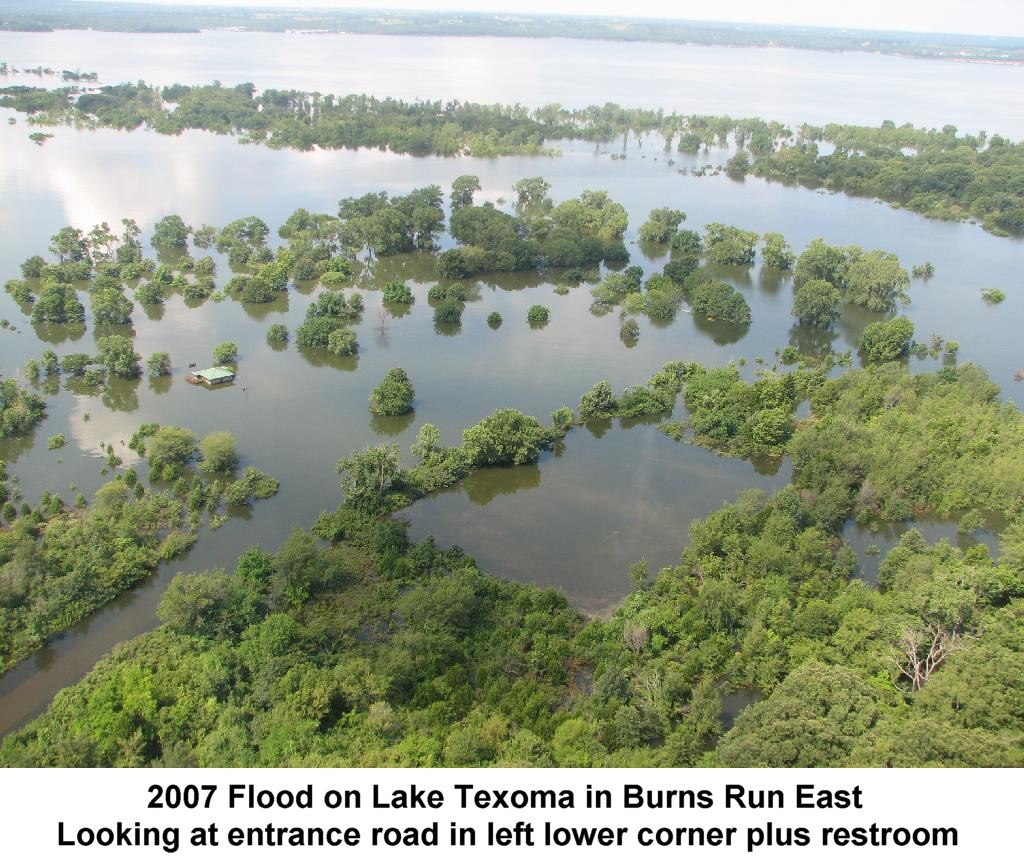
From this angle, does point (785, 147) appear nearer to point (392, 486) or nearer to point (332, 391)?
point (332, 391)

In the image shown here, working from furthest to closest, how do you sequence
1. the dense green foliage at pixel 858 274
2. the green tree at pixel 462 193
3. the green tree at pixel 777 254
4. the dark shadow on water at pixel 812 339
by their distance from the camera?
the green tree at pixel 462 193 → the green tree at pixel 777 254 → the dense green foliage at pixel 858 274 → the dark shadow on water at pixel 812 339

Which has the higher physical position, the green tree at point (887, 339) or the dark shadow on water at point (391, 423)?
the green tree at point (887, 339)

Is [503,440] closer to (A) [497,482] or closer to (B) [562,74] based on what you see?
(A) [497,482]

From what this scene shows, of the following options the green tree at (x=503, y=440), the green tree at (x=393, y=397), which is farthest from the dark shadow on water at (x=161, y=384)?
the green tree at (x=503, y=440)

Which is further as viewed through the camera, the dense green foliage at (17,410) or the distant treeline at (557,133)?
the distant treeline at (557,133)

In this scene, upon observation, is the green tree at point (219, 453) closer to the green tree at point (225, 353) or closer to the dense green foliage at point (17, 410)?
the dense green foliage at point (17, 410)

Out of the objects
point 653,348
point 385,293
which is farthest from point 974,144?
point 385,293

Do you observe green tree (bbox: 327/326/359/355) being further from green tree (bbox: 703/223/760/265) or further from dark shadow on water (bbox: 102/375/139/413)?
green tree (bbox: 703/223/760/265)
